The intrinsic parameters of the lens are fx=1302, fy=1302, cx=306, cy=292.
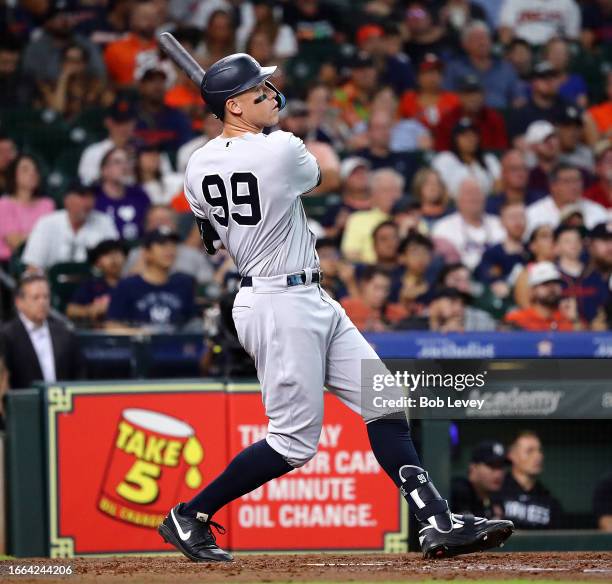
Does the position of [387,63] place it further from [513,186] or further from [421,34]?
[513,186]

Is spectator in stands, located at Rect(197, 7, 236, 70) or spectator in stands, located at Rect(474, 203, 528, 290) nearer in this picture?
spectator in stands, located at Rect(474, 203, 528, 290)

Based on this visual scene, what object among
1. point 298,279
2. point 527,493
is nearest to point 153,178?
point 527,493

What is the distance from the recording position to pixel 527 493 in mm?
6801

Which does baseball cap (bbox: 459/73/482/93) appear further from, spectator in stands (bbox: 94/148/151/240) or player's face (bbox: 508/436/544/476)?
player's face (bbox: 508/436/544/476)

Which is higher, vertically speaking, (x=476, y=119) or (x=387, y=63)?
(x=387, y=63)

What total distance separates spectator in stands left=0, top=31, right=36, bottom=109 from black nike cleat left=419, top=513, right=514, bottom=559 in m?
7.42

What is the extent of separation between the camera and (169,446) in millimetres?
6805

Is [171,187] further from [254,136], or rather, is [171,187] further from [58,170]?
[254,136]

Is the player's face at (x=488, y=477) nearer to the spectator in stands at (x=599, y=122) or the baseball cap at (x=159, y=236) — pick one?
the baseball cap at (x=159, y=236)

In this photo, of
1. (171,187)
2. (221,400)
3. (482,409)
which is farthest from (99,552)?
(171,187)

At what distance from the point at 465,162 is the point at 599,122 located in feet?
5.63

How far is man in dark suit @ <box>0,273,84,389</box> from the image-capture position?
7609 millimetres

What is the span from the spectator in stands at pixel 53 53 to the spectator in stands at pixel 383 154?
240cm

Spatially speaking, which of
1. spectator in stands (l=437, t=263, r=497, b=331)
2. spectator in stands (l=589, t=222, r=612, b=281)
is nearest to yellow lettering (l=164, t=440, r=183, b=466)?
spectator in stands (l=437, t=263, r=497, b=331)
